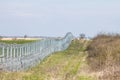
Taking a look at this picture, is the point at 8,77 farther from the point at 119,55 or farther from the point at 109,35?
the point at 109,35

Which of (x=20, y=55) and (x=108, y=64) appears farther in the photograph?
(x=20, y=55)

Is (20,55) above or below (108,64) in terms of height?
above

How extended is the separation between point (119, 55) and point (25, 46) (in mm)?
6513

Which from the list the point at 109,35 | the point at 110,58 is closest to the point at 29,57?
the point at 110,58

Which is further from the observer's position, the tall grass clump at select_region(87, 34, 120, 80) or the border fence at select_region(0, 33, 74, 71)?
the border fence at select_region(0, 33, 74, 71)

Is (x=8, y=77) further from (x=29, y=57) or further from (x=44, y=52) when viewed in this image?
(x=44, y=52)

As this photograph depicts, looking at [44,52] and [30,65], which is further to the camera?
[44,52]

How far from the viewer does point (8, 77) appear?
2438cm

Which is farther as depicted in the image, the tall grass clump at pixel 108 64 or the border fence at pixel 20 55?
the border fence at pixel 20 55

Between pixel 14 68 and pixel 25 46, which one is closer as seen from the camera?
pixel 14 68

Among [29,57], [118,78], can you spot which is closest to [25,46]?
[29,57]

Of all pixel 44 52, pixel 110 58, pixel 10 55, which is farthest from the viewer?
pixel 44 52

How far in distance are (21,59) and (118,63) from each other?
246 inches

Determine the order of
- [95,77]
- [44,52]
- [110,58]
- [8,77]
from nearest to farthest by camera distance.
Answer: [8,77] → [95,77] → [110,58] → [44,52]
